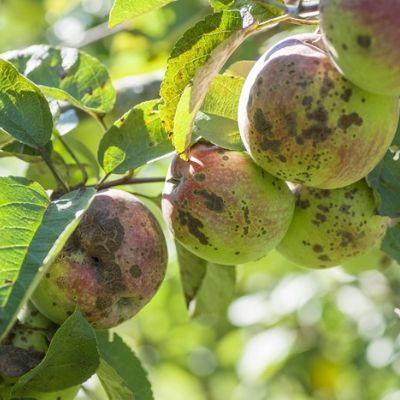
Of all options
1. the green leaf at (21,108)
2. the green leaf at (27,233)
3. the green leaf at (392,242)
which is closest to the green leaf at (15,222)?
the green leaf at (27,233)

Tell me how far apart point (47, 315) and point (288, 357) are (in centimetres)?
162

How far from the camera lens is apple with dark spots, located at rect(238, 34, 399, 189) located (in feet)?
4.02

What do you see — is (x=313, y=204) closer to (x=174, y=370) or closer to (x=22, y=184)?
(x=22, y=184)

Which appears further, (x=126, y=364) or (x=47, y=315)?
(x=126, y=364)

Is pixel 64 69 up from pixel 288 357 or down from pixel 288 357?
up

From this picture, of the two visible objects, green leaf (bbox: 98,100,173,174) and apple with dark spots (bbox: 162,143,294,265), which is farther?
green leaf (bbox: 98,100,173,174)

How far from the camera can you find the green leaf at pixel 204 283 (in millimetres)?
1635

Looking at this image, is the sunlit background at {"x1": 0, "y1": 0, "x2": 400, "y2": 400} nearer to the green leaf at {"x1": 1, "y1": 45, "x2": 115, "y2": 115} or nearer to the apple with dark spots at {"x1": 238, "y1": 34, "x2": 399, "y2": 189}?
the green leaf at {"x1": 1, "y1": 45, "x2": 115, "y2": 115}

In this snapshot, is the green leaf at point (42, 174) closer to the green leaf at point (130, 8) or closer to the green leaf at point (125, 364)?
the green leaf at point (125, 364)

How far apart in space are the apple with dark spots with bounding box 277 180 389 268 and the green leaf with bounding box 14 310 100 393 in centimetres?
40

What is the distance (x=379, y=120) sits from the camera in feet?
4.08

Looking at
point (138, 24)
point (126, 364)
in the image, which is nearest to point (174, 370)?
point (138, 24)

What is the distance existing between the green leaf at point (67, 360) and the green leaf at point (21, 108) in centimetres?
33

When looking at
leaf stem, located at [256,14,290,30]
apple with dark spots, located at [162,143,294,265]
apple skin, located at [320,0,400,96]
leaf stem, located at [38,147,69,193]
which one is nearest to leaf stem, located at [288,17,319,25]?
leaf stem, located at [256,14,290,30]
